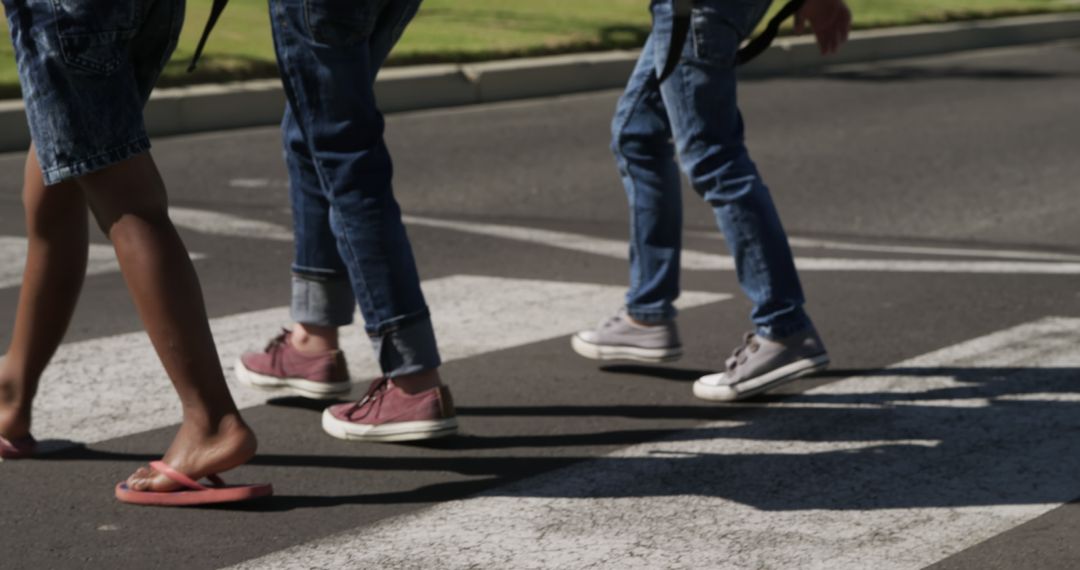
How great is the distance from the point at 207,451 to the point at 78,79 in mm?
753

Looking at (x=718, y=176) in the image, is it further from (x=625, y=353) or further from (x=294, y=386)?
(x=294, y=386)

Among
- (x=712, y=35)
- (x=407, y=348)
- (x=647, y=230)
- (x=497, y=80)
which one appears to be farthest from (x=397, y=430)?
(x=497, y=80)

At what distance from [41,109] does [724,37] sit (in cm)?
167

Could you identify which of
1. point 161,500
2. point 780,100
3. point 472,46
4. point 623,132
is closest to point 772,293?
point 623,132

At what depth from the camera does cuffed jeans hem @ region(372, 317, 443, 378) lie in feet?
13.0

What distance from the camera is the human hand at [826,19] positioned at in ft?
15.3

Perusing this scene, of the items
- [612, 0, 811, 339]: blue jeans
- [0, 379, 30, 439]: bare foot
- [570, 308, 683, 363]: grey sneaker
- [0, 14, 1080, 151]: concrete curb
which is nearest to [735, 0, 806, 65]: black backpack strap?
[612, 0, 811, 339]: blue jeans

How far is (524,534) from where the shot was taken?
3.38m

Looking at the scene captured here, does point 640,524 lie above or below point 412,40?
above

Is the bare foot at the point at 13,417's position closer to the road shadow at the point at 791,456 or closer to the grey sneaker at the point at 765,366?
the road shadow at the point at 791,456

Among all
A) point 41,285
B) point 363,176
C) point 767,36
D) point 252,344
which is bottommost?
point 252,344

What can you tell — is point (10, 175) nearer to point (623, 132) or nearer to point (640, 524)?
point (623, 132)

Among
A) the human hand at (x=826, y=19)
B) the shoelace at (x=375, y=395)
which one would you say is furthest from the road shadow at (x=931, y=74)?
the shoelace at (x=375, y=395)

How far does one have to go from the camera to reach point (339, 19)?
379cm
